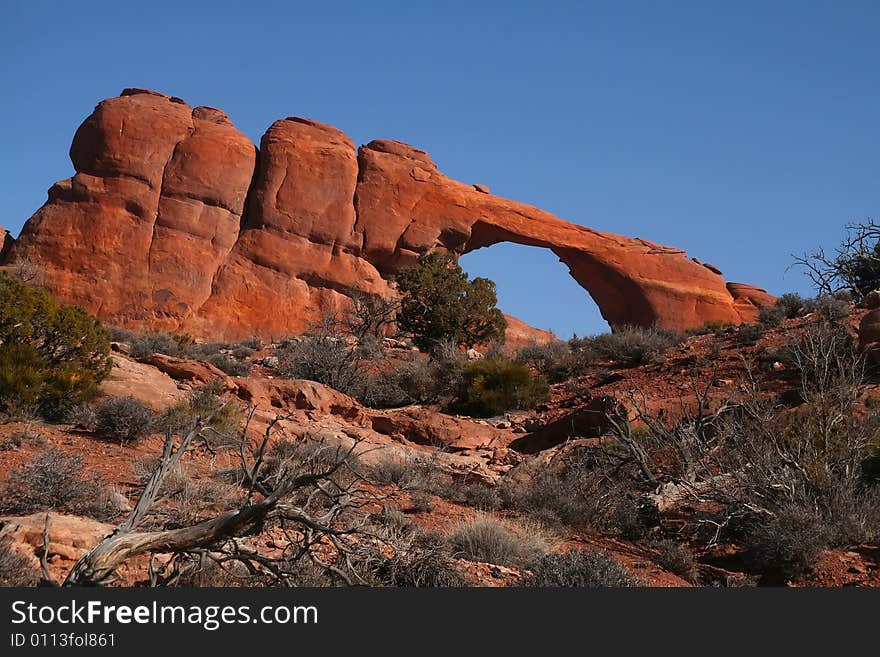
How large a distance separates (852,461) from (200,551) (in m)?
6.32

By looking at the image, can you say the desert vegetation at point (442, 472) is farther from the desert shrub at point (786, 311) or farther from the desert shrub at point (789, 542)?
the desert shrub at point (786, 311)

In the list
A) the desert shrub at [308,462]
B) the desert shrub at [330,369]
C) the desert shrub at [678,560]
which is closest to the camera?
the desert shrub at [678,560]

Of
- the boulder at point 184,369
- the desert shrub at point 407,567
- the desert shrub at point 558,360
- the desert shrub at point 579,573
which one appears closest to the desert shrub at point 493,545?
the desert shrub at point 579,573

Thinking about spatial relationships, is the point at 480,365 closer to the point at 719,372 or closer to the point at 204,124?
the point at 719,372

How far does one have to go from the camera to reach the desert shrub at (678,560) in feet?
24.0

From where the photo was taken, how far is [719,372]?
1641 cm

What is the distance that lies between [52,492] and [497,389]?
10.6m

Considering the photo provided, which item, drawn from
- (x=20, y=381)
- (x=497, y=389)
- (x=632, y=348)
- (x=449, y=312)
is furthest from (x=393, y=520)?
(x=449, y=312)

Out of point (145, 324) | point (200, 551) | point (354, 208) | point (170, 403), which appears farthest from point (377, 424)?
point (354, 208)

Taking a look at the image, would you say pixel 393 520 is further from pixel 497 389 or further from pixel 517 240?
pixel 517 240

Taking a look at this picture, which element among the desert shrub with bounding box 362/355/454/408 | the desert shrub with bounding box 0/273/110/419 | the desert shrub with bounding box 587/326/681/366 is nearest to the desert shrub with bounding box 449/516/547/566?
the desert shrub with bounding box 0/273/110/419

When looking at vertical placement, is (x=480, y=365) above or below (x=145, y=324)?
below

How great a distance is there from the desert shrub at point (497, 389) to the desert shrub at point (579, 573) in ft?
32.6

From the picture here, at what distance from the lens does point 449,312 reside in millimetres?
25453
